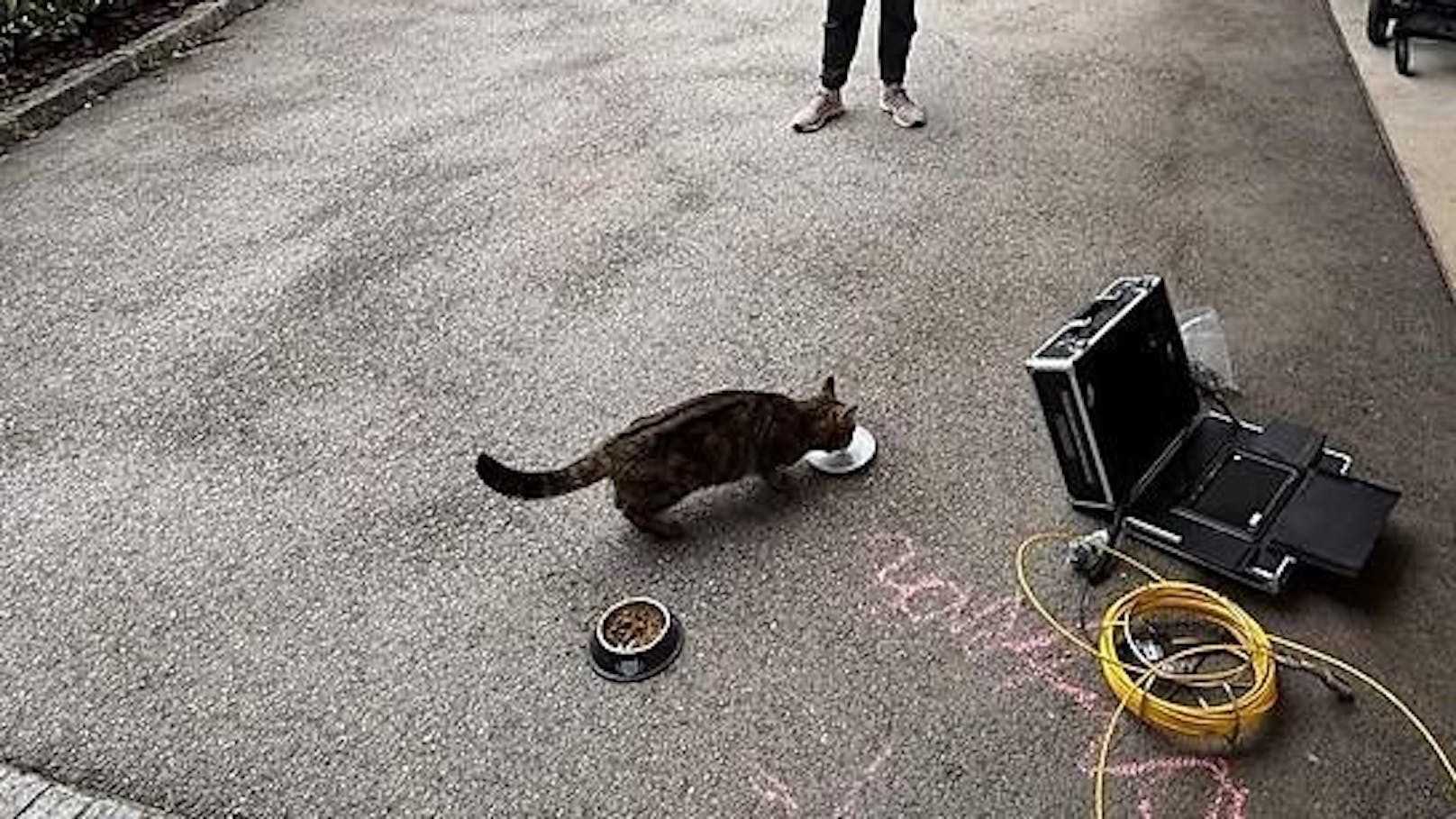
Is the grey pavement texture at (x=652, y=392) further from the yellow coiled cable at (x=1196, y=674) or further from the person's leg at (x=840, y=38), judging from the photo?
the person's leg at (x=840, y=38)

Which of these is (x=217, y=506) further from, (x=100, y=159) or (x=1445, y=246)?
→ (x=1445, y=246)

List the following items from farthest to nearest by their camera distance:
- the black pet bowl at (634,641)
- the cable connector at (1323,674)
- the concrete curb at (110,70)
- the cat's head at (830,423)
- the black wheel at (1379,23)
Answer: the concrete curb at (110,70)
the black wheel at (1379,23)
the cat's head at (830,423)
the black pet bowl at (634,641)
the cable connector at (1323,674)

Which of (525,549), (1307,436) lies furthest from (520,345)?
(1307,436)

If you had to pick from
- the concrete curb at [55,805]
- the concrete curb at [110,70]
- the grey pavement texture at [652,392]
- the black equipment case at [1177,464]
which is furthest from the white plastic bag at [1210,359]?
the concrete curb at [110,70]

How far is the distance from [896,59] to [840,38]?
19 cm

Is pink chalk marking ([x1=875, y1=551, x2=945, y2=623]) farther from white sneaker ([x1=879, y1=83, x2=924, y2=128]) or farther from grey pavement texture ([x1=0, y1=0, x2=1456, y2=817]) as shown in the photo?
white sneaker ([x1=879, y1=83, x2=924, y2=128])

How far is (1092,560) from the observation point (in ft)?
6.69

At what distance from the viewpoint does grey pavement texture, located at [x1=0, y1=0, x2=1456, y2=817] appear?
5.99ft

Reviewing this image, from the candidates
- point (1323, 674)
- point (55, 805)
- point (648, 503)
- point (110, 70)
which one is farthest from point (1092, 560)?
point (110, 70)

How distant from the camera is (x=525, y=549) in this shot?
2.21 metres

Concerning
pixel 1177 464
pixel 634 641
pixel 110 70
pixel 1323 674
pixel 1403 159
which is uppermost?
pixel 110 70

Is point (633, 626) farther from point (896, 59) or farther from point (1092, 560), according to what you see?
point (896, 59)

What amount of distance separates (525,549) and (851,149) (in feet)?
6.00

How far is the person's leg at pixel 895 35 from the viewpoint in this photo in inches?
136
